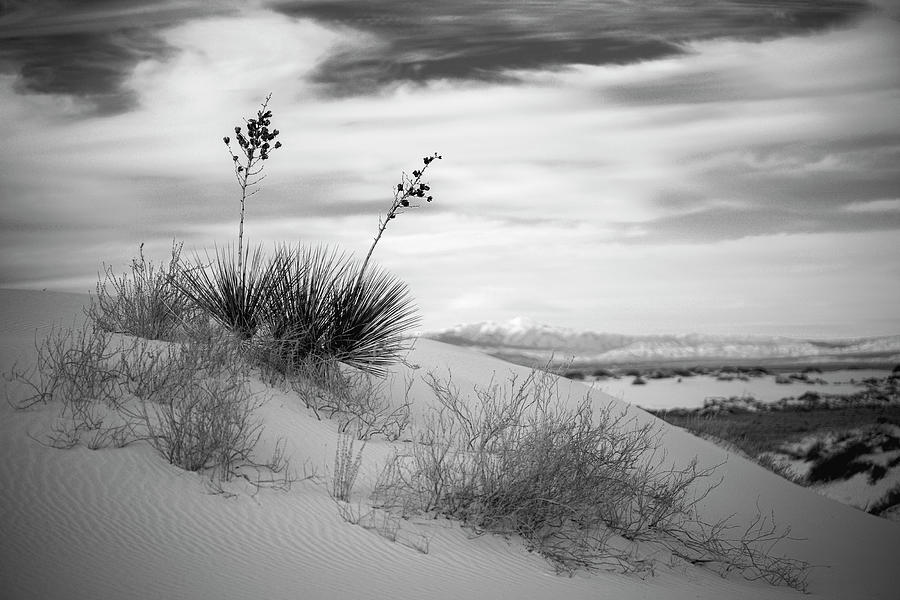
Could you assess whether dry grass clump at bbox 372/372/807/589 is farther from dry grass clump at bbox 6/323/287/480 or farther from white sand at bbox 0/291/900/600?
dry grass clump at bbox 6/323/287/480

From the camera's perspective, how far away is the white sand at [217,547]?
4266 millimetres

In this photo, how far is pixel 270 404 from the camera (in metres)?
8.20

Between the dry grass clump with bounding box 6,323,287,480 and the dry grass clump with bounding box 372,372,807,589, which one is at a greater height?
the dry grass clump with bounding box 6,323,287,480

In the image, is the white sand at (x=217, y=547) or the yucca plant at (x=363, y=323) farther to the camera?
the yucca plant at (x=363, y=323)

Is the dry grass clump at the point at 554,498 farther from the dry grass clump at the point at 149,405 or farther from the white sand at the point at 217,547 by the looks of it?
the dry grass clump at the point at 149,405

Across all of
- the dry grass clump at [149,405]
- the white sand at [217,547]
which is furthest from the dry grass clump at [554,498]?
the dry grass clump at [149,405]

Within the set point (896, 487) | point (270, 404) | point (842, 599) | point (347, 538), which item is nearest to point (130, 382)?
point (270, 404)

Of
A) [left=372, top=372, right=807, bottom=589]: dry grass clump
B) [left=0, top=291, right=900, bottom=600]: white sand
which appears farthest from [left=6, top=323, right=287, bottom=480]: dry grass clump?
[left=372, top=372, right=807, bottom=589]: dry grass clump

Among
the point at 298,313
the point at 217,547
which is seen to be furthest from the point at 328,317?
the point at 217,547

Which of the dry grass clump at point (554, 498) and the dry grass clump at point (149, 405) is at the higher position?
the dry grass clump at point (149, 405)

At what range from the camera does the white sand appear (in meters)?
4.27

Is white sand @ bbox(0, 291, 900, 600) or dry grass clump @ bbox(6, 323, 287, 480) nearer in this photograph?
white sand @ bbox(0, 291, 900, 600)

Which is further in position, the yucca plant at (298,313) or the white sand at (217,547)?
the yucca plant at (298,313)

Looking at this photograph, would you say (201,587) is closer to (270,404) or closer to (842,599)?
(270,404)
